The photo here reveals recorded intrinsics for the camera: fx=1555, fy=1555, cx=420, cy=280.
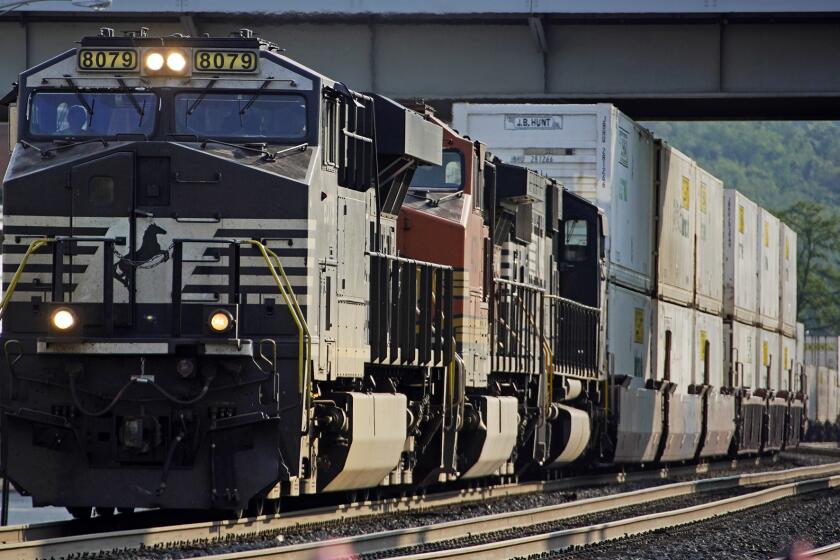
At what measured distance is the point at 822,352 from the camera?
58.1 meters

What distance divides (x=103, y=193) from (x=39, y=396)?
159cm

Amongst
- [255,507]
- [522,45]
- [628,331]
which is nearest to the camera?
[255,507]

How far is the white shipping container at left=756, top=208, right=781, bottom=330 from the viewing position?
34.8 m

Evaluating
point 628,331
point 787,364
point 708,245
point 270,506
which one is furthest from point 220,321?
point 787,364

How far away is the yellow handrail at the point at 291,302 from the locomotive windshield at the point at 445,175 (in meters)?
4.94

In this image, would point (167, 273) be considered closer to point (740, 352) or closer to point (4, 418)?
point (4, 418)

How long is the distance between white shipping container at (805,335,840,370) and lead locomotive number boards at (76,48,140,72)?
48.4 meters

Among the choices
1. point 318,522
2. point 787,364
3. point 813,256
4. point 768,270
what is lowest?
point 318,522

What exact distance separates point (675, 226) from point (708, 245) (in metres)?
2.80

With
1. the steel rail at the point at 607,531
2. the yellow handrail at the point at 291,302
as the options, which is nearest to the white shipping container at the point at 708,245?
the steel rail at the point at 607,531

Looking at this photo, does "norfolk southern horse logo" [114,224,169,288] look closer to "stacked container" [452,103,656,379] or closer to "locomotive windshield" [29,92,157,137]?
"locomotive windshield" [29,92,157,137]

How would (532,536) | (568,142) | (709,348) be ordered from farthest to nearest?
(709,348), (568,142), (532,536)

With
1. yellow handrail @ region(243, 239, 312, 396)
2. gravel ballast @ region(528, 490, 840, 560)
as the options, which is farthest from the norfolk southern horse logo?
gravel ballast @ region(528, 490, 840, 560)

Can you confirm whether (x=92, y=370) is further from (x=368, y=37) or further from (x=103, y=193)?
(x=368, y=37)
